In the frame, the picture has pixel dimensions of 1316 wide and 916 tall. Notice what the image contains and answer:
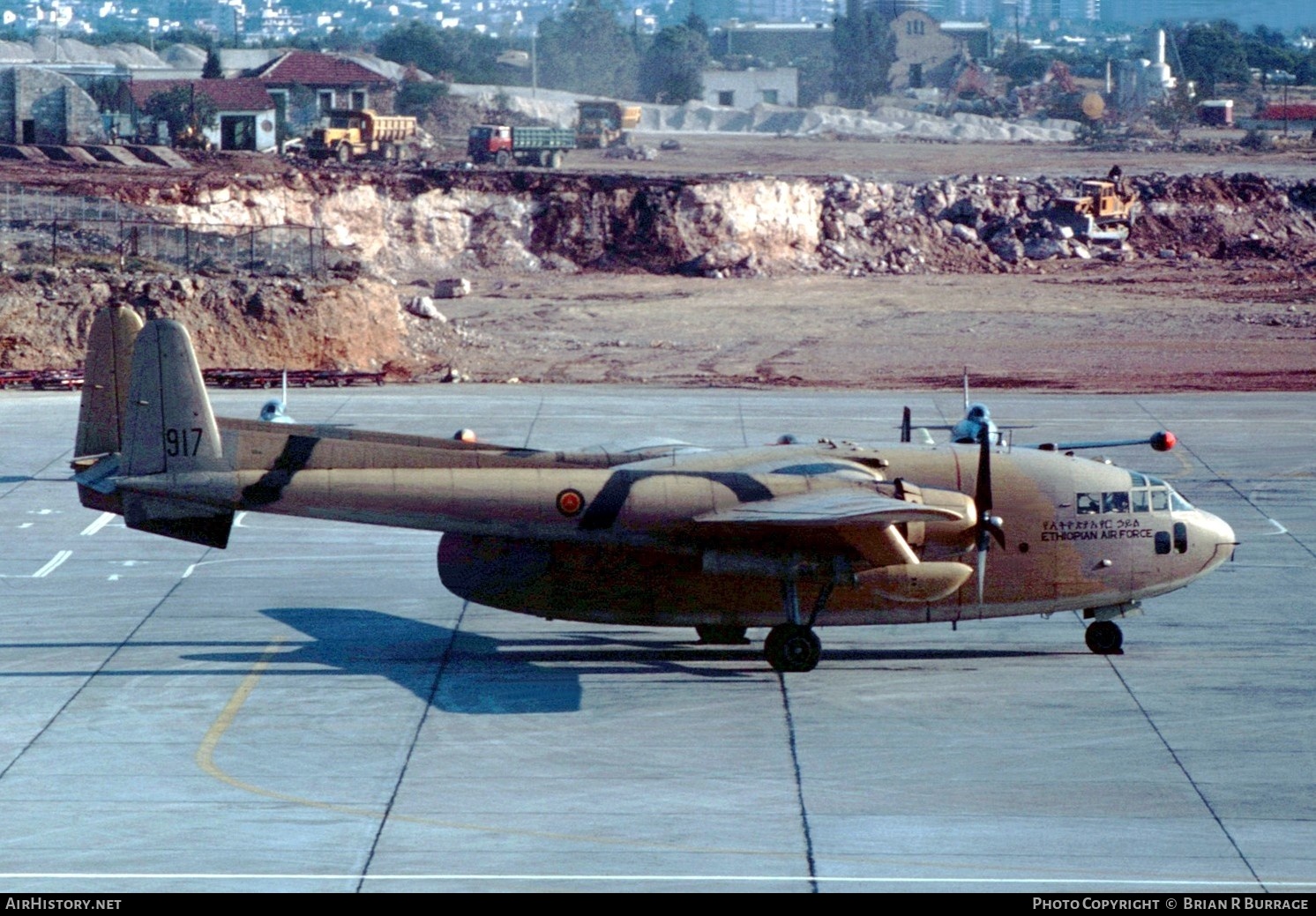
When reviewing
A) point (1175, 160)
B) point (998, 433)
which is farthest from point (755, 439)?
point (1175, 160)

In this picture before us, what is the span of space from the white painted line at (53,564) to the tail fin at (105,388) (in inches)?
188

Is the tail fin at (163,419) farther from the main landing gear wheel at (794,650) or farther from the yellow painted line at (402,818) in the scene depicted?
the main landing gear wheel at (794,650)

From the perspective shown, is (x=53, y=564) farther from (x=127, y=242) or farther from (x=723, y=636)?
(x=127, y=242)

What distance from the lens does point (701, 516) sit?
947 inches

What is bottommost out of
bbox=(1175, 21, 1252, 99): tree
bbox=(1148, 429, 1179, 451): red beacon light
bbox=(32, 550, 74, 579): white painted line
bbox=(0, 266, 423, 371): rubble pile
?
bbox=(32, 550, 74, 579): white painted line

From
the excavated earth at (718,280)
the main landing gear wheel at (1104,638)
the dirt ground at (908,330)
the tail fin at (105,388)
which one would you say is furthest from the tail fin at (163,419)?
the dirt ground at (908,330)

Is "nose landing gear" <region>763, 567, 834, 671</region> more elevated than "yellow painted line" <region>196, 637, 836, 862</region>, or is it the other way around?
"nose landing gear" <region>763, 567, 834, 671</region>

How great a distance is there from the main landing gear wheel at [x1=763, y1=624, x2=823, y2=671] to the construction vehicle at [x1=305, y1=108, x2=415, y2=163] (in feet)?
271

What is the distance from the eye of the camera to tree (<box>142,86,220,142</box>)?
113 meters

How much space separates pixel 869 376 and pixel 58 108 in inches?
2493

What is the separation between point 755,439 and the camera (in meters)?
44.2

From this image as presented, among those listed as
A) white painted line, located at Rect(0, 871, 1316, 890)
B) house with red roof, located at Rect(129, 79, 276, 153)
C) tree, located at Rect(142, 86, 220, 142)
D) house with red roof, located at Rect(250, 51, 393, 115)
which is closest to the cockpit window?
white painted line, located at Rect(0, 871, 1316, 890)

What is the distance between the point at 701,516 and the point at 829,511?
206 cm

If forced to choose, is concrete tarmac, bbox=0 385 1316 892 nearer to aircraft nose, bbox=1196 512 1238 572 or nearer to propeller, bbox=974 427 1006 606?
aircraft nose, bbox=1196 512 1238 572
